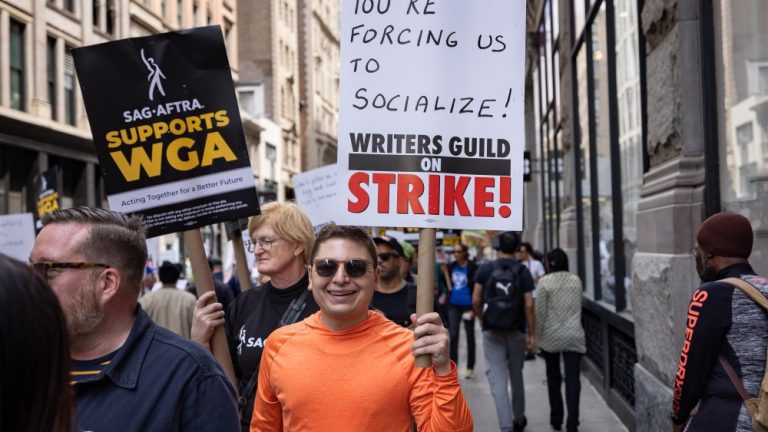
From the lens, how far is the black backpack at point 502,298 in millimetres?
8680

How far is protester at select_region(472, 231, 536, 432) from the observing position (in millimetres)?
8727

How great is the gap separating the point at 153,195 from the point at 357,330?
4.50 feet

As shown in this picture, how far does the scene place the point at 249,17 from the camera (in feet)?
191

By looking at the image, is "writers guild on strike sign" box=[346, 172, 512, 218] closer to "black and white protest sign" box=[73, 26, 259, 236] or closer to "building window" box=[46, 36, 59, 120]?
"black and white protest sign" box=[73, 26, 259, 236]

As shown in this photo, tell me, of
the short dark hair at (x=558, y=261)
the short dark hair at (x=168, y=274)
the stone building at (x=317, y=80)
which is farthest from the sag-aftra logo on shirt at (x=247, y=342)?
the stone building at (x=317, y=80)

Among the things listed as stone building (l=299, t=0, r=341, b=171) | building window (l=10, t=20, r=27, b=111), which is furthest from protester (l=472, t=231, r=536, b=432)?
stone building (l=299, t=0, r=341, b=171)

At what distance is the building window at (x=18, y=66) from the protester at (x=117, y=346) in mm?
26070

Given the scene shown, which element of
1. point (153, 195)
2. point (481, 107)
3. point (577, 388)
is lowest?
point (577, 388)

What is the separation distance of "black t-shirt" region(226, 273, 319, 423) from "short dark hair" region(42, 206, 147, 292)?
5.23ft

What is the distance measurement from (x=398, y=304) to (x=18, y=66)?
78.3 ft

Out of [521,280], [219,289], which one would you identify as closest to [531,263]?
[521,280]

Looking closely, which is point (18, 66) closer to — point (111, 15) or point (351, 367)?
point (111, 15)

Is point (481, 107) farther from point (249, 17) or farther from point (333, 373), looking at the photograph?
point (249, 17)

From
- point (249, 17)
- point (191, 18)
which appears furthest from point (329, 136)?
point (191, 18)
